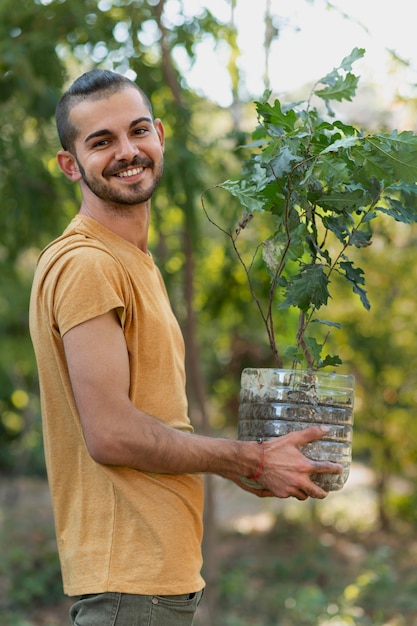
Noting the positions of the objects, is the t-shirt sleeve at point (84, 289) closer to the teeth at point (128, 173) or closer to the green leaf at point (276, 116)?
the teeth at point (128, 173)

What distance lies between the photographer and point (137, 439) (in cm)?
176

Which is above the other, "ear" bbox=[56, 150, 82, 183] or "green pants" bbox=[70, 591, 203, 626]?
"ear" bbox=[56, 150, 82, 183]

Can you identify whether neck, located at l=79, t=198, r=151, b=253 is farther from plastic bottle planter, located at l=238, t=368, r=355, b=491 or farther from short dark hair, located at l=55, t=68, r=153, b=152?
plastic bottle planter, located at l=238, t=368, r=355, b=491

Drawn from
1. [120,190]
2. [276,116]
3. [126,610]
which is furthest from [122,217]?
[126,610]

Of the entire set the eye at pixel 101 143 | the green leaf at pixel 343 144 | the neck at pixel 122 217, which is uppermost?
the eye at pixel 101 143

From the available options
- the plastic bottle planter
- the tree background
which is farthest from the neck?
the tree background

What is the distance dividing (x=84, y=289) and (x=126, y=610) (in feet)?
2.16

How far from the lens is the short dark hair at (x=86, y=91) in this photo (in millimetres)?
2033

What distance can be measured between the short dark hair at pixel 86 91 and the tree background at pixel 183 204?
1290 millimetres

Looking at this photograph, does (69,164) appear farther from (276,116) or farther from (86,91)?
(276,116)

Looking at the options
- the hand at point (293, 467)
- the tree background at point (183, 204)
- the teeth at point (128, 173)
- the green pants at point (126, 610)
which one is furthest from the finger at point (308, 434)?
the tree background at point (183, 204)

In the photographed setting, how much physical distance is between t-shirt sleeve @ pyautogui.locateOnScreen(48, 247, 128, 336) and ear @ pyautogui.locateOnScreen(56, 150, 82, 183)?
0.32 m

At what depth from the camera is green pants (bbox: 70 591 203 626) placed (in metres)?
1.82

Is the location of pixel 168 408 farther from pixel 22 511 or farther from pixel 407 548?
pixel 22 511
